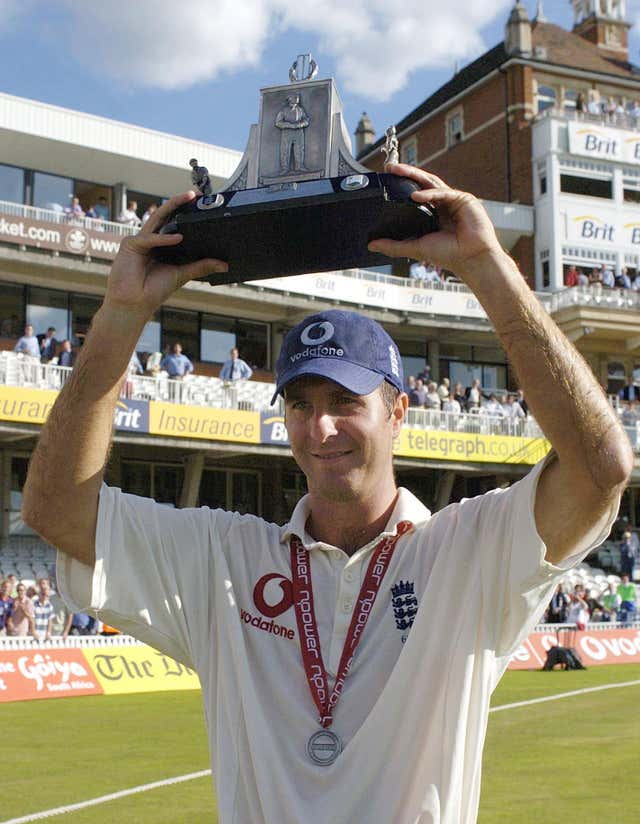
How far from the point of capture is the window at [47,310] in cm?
3234

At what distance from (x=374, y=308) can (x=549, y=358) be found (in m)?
33.6

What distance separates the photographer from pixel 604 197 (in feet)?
139

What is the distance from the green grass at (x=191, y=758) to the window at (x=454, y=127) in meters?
35.1

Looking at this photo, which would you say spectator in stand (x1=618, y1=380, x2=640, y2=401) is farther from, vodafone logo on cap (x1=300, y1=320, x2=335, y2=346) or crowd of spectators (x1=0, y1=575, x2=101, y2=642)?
vodafone logo on cap (x1=300, y1=320, x2=335, y2=346)

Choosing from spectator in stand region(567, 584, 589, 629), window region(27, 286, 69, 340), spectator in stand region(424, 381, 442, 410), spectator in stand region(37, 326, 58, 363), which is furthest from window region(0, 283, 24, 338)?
spectator in stand region(567, 584, 589, 629)

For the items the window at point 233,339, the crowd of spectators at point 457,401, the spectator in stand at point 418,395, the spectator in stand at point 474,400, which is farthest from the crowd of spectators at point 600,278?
the window at point 233,339

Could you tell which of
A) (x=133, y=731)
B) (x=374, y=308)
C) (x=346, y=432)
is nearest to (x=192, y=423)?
(x=374, y=308)

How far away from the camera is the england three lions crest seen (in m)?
2.88

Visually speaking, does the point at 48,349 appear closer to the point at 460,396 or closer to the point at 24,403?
the point at 24,403

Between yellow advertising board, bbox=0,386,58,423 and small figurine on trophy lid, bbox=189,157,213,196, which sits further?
yellow advertising board, bbox=0,386,58,423

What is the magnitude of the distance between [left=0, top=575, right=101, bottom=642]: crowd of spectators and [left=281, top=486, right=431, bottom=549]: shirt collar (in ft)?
54.9

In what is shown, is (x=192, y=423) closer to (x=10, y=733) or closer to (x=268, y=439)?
(x=268, y=439)

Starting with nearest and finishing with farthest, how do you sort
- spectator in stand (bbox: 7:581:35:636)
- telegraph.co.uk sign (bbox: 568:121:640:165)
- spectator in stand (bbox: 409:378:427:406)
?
spectator in stand (bbox: 7:581:35:636), spectator in stand (bbox: 409:378:427:406), telegraph.co.uk sign (bbox: 568:121:640:165)

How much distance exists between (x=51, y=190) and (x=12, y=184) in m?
1.26
